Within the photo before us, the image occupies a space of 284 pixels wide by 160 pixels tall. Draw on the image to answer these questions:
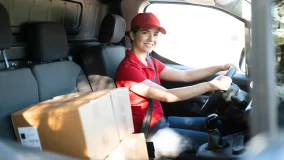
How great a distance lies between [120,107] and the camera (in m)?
2.20

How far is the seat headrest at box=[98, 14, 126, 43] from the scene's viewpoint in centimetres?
302

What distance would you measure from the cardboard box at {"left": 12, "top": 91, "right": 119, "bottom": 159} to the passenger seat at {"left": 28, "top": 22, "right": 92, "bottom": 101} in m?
0.54

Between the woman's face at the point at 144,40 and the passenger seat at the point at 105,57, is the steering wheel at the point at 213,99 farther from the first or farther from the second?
the passenger seat at the point at 105,57

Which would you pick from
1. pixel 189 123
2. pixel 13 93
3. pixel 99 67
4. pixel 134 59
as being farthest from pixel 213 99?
pixel 13 93

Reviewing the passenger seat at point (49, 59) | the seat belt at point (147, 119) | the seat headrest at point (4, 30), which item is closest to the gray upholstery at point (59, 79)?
the passenger seat at point (49, 59)

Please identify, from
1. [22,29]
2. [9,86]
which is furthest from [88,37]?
[9,86]

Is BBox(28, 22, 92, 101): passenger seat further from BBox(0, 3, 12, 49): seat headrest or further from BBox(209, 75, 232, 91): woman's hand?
BBox(209, 75, 232, 91): woman's hand

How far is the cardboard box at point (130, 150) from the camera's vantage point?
199 centimetres

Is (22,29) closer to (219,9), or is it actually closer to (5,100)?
(5,100)

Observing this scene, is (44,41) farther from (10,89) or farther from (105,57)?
(105,57)

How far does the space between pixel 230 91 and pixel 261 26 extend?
1680mm

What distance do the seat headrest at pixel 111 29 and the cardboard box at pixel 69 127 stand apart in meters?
1.14

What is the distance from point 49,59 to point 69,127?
0.94m

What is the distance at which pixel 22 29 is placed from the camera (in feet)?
8.84
